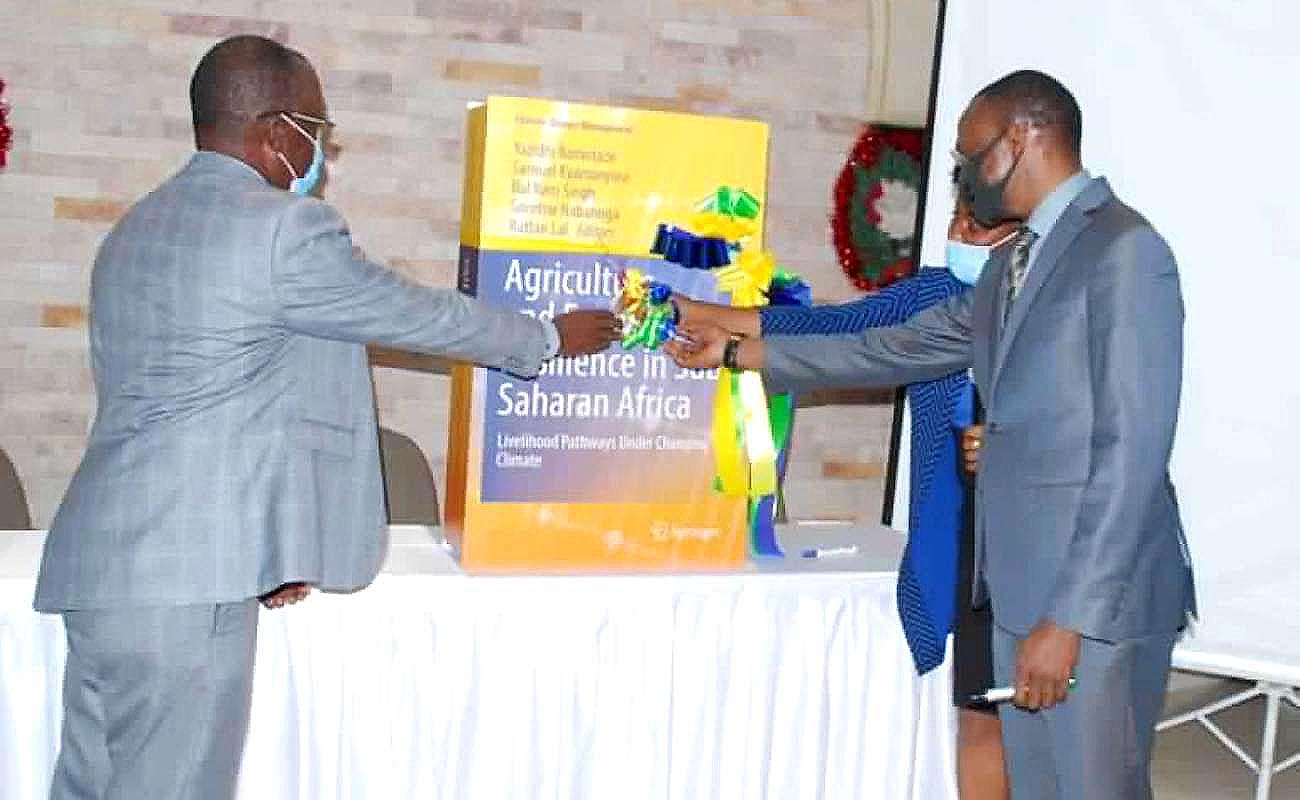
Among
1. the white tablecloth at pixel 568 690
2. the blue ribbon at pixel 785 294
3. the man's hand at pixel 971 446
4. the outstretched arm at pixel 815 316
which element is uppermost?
the blue ribbon at pixel 785 294

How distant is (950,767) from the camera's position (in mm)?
2971

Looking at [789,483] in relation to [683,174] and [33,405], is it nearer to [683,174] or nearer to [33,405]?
[33,405]

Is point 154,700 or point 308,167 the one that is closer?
point 154,700

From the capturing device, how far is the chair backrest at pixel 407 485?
13.9ft

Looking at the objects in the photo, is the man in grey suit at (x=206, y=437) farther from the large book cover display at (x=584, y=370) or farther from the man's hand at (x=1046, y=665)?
the man's hand at (x=1046, y=665)

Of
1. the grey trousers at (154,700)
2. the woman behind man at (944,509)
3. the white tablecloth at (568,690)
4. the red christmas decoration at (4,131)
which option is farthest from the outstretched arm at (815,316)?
the red christmas decoration at (4,131)

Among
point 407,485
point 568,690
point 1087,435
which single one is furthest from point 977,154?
point 407,485

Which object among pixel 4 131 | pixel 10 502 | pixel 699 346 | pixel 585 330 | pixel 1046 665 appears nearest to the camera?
pixel 1046 665

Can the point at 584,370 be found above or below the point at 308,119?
below

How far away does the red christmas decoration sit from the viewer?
188 inches

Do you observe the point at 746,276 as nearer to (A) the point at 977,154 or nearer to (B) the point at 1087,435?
(A) the point at 977,154

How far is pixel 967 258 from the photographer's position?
2.93 m

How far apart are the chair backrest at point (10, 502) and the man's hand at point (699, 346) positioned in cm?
193

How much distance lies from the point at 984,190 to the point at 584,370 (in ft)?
2.47
